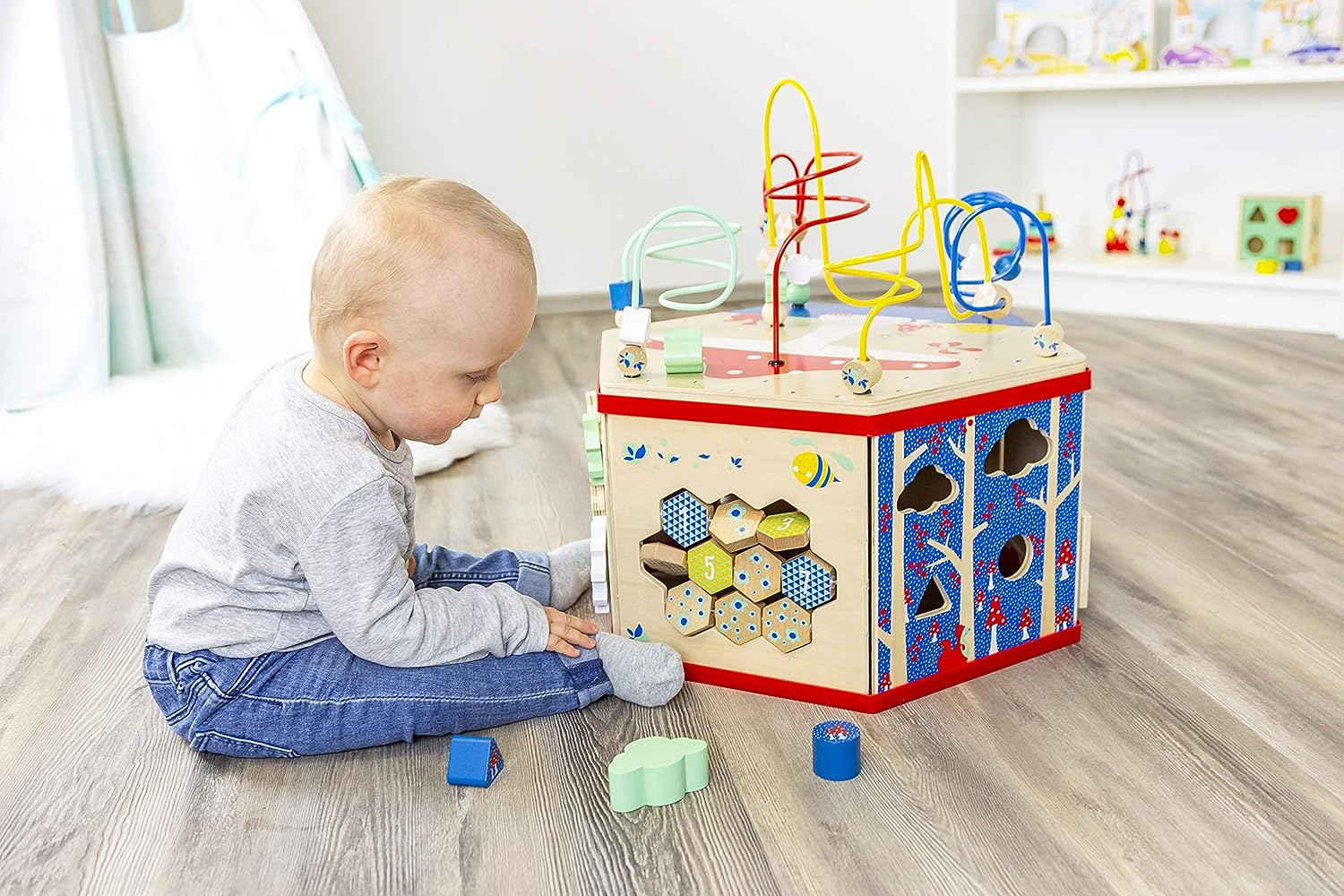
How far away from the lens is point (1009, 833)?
85cm

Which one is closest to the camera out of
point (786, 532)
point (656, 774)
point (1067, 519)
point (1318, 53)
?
point (656, 774)

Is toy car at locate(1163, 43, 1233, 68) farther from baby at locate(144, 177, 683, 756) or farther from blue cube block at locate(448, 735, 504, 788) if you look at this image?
blue cube block at locate(448, 735, 504, 788)

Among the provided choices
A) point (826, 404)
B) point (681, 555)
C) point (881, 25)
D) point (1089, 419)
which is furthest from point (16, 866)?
point (881, 25)

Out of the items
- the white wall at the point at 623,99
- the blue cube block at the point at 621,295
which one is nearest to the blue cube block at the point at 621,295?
the blue cube block at the point at 621,295

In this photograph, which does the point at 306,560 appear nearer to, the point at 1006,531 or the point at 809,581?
the point at 809,581

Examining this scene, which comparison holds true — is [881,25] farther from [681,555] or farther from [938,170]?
[681,555]

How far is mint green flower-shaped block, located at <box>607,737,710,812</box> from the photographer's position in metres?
0.90

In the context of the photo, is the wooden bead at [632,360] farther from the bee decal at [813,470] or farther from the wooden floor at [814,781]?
the wooden floor at [814,781]

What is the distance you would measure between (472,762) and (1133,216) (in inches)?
92.9

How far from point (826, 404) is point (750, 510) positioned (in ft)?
0.41

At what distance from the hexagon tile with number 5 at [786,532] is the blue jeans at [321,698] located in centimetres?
22

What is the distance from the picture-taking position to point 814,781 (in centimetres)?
93

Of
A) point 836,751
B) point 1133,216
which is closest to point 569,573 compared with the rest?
point 836,751

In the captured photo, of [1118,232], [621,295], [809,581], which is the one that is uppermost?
[621,295]
